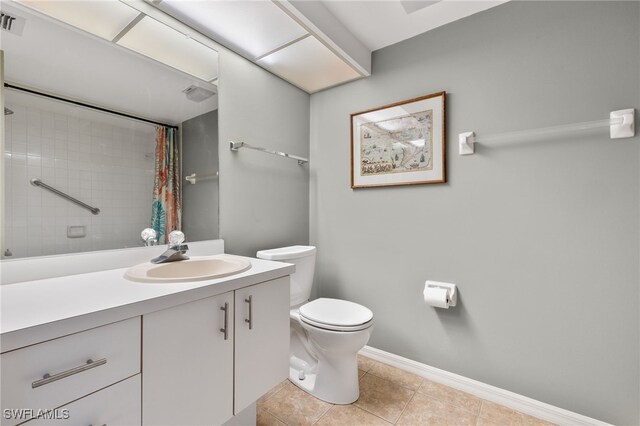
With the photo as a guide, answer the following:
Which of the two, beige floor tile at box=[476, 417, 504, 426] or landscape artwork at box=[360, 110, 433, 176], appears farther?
landscape artwork at box=[360, 110, 433, 176]

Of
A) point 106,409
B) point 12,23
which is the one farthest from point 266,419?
point 12,23

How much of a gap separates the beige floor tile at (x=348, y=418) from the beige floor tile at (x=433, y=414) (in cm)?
13

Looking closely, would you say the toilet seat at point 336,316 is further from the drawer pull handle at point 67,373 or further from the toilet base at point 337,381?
the drawer pull handle at point 67,373

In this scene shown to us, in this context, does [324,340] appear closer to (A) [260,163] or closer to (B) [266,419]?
(B) [266,419]

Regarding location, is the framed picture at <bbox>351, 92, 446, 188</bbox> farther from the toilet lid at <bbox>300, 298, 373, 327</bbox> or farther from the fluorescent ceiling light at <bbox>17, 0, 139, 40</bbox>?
the fluorescent ceiling light at <bbox>17, 0, 139, 40</bbox>

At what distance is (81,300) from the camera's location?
792 millimetres

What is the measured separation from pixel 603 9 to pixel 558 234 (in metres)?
1.11

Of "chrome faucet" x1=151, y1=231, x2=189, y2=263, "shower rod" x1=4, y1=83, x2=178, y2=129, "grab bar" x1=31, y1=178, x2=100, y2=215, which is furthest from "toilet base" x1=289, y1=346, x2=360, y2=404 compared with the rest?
"shower rod" x1=4, y1=83, x2=178, y2=129

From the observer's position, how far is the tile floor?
1432 mm

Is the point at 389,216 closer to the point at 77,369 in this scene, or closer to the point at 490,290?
the point at 490,290

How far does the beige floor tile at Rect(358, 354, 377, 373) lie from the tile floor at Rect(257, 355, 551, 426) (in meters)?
0.15

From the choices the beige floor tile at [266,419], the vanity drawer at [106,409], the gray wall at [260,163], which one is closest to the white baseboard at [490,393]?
the beige floor tile at [266,419]

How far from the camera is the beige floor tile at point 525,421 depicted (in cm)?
142

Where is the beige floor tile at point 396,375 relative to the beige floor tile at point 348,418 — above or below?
below
